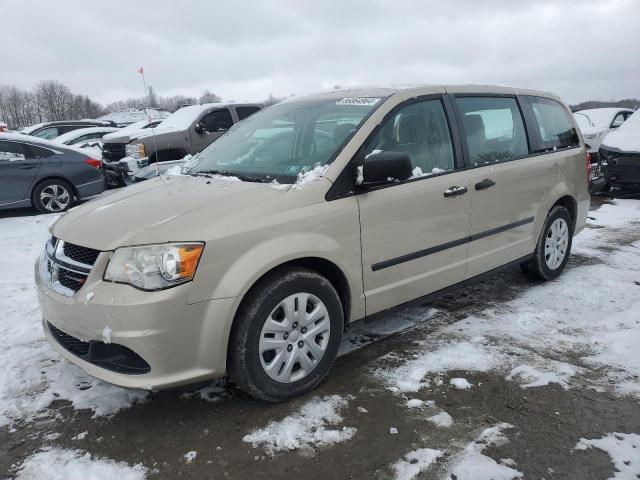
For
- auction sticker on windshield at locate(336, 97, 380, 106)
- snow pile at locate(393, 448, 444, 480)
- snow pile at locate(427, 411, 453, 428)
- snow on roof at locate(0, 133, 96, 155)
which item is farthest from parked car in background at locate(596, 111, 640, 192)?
snow on roof at locate(0, 133, 96, 155)

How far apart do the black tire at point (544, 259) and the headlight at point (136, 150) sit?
7.78m

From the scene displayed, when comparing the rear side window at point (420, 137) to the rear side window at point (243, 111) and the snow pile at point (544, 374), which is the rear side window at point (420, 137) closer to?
the snow pile at point (544, 374)

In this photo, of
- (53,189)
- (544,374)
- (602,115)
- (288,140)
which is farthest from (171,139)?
(602,115)

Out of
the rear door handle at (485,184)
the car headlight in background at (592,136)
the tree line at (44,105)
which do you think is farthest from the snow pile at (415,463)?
the tree line at (44,105)

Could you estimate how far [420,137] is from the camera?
137 inches

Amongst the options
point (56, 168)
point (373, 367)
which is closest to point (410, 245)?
point (373, 367)

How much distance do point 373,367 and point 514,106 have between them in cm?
264

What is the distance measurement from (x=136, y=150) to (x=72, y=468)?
27.8ft

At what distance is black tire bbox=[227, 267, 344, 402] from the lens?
2.63 meters

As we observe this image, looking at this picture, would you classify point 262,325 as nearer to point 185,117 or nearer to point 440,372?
point 440,372

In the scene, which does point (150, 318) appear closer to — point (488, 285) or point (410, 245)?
point (410, 245)

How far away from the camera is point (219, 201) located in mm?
2758

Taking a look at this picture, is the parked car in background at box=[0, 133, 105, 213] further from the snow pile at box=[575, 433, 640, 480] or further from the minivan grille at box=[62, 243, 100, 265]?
the snow pile at box=[575, 433, 640, 480]

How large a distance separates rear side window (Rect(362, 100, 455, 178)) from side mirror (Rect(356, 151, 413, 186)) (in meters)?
0.22
